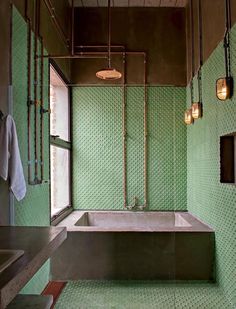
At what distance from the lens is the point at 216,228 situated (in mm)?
3232

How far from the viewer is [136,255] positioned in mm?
3357

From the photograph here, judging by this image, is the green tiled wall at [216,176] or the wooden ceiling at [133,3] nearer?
the green tiled wall at [216,176]

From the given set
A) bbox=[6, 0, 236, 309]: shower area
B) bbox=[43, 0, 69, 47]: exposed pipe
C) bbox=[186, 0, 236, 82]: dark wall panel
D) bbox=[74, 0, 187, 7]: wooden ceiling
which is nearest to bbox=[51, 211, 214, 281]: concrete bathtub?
bbox=[6, 0, 236, 309]: shower area

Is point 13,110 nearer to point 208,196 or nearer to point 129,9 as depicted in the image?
point 208,196

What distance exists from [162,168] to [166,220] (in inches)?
28.5

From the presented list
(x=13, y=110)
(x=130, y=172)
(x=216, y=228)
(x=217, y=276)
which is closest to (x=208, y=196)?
(x=216, y=228)

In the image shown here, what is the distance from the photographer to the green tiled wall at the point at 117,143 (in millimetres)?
4734

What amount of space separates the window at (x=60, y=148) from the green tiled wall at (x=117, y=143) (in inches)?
4.4

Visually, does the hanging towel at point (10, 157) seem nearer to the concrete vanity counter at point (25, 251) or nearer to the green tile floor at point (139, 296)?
the concrete vanity counter at point (25, 251)

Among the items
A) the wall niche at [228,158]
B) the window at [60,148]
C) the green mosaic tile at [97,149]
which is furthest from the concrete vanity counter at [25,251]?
the green mosaic tile at [97,149]

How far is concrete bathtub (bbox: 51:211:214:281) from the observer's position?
3.33 metres

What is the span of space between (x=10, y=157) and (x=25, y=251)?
3.03ft

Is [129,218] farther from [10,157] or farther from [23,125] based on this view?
[10,157]

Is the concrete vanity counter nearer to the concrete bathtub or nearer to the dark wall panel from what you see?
the concrete bathtub
